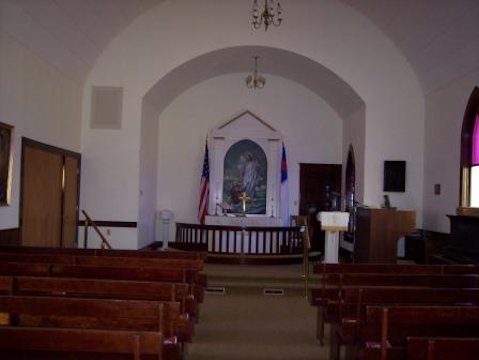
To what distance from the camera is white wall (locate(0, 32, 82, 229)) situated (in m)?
6.72

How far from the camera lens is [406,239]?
953cm

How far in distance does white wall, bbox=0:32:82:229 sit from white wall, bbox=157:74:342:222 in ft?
10.2

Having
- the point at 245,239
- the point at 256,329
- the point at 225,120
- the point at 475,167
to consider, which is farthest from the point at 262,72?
the point at 256,329

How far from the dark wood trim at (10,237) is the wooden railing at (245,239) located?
10.6 feet

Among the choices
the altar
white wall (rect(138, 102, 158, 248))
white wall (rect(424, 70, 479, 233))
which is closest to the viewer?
white wall (rect(424, 70, 479, 233))

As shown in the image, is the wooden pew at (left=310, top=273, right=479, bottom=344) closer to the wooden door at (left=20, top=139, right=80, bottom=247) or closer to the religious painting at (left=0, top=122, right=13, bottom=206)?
the religious painting at (left=0, top=122, right=13, bottom=206)

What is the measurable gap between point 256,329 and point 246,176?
6941 millimetres

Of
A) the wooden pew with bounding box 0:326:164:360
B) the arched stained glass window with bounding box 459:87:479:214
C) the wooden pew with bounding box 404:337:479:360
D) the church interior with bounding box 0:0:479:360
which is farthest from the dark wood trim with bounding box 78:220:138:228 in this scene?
the wooden pew with bounding box 404:337:479:360

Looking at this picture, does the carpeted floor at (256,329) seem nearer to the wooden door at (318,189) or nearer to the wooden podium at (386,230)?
the wooden podium at (386,230)

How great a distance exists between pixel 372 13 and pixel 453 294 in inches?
289

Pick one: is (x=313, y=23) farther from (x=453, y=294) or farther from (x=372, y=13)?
(x=453, y=294)

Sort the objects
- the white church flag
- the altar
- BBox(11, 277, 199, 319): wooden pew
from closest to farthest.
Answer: BBox(11, 277, 199, 319): wooden pew
the altar
the white church flag

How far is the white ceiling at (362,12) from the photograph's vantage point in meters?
7.12

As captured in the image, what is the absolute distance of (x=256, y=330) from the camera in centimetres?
519
